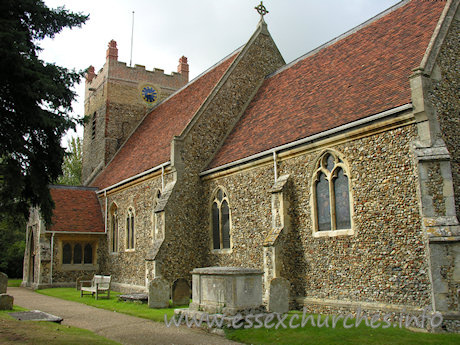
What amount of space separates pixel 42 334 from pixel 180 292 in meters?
6.27

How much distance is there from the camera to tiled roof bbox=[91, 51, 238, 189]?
21.6 m

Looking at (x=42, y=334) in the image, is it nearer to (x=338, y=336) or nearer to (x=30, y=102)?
(x=30, y=102)

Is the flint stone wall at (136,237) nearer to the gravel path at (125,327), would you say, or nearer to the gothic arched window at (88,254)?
the gothic arched window at (88,254)

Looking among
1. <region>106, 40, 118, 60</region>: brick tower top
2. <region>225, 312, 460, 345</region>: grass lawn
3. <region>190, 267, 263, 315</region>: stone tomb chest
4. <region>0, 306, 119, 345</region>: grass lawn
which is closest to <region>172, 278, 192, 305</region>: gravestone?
<region>190, 267, 263, 315</region>: stone tomb chest

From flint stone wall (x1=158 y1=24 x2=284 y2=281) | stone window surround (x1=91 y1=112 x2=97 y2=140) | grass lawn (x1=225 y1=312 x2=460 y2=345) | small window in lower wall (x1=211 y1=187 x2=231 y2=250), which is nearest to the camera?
grass lawn (x1=225 y1=312 x2=460 y2=345)

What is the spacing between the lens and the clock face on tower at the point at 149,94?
31.8 meters

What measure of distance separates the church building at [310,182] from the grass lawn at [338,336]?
895mm

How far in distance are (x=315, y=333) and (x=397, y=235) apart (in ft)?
10.4

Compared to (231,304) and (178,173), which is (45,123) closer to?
(231,304)

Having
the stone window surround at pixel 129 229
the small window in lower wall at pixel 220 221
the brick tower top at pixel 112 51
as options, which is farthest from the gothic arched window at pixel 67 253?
the brick tower top at pixel 112 51

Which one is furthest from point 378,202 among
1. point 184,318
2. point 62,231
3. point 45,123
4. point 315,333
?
point 62,231

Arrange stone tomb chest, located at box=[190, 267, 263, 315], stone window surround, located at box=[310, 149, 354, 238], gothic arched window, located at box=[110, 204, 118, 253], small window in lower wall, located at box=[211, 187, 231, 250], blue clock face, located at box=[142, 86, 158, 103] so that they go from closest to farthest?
stone tomb chest, located at box=[190, 267, 263, 315], stone window surround, located at box=[310, 149, 354, 238], small window in lower wall, located at box=[211, 187, 231, 250], gothic arched window, located at box=[110, 204, 118, 253], blue clock face, located at box=[142, 86, 158, 103]

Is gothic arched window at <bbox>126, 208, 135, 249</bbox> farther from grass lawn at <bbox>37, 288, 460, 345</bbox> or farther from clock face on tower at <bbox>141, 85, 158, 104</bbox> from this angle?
grass lawn at <bbox>37, 288, 460, 345</bbox>

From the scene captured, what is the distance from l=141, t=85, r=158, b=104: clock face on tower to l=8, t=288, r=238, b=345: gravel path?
1818cm
